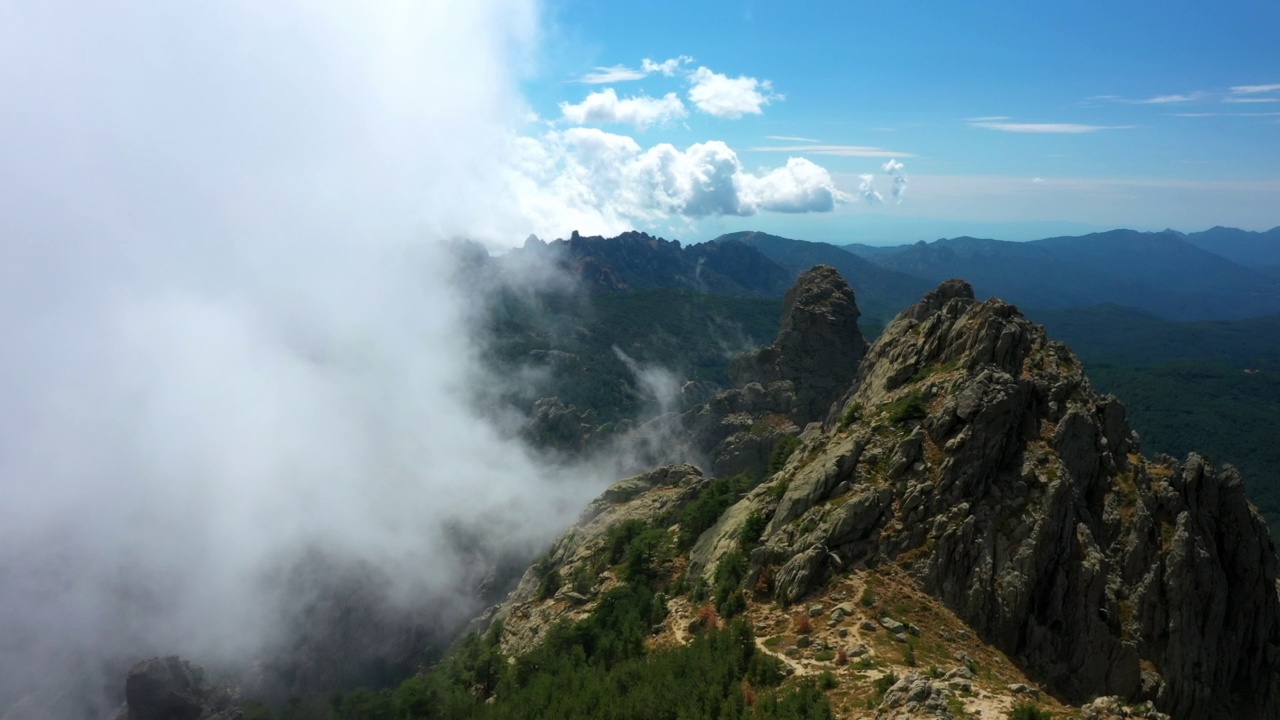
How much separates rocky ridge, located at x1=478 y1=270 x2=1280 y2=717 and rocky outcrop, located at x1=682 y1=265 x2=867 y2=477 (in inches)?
2138

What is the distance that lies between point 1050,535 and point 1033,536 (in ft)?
3.89

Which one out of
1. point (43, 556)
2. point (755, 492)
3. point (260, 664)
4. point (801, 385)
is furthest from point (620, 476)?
point (43, 556)

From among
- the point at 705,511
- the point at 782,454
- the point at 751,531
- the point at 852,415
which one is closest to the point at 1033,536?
the point at 751,531

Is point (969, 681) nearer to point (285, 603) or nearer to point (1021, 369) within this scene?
point (1021, 369)

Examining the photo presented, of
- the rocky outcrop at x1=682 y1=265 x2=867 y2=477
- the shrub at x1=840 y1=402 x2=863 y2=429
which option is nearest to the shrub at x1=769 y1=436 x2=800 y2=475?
the shrub at x1=840 y1=402 x2=863 y2=429

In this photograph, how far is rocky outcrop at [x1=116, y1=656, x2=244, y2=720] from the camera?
300 ft

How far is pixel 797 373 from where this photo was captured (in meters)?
112

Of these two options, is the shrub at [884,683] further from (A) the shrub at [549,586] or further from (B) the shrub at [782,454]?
(A) the shrub at [549,586]

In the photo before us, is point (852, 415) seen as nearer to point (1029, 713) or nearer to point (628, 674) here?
point (628, 674)

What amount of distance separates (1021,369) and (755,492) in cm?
2059

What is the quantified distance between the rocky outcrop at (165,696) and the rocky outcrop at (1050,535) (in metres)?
85.8

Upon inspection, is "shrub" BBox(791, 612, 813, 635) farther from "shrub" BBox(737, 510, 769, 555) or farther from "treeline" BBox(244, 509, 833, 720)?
"shrub" BBox(737, 510, 769, 555)

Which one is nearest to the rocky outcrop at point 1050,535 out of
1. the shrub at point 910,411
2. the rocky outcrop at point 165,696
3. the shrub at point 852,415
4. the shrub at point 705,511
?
the shrub at point 910,411

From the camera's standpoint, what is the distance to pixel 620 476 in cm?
13188
